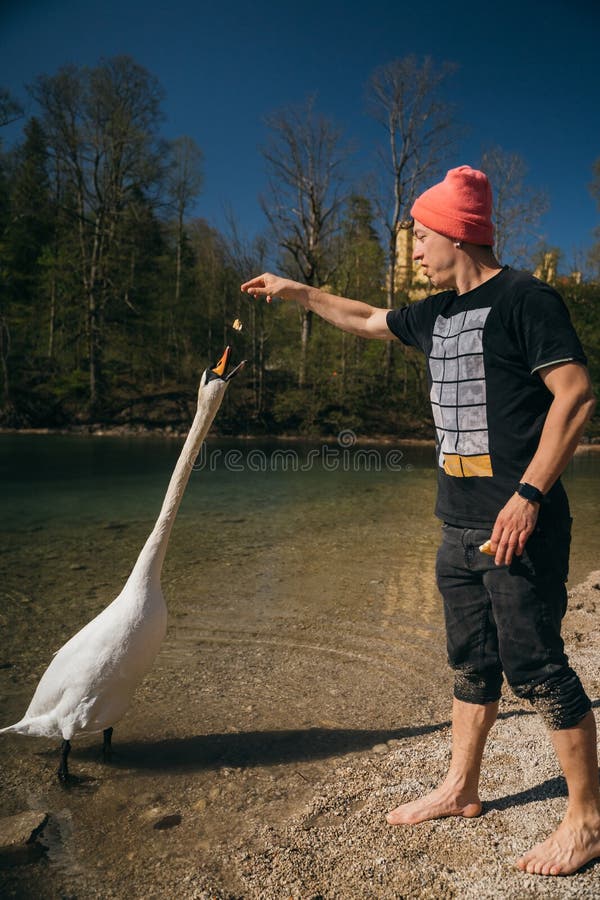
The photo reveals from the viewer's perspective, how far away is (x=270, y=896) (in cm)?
205

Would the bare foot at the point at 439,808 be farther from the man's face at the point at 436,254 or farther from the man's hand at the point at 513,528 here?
the man's face at the point at 436,254

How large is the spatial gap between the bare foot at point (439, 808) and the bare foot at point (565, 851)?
327 millimetres

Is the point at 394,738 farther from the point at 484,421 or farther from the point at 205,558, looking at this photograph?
the point at 205,558

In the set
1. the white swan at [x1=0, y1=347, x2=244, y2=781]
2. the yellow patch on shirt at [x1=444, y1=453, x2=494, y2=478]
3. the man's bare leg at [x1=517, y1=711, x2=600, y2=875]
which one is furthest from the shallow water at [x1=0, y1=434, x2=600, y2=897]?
the yellow patch on shirt at [x1=444, y1=453, x2=494, y2=478]

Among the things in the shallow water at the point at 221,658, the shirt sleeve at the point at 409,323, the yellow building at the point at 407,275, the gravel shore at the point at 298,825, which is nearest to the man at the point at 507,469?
the shirt sleeve at the point at 409,323

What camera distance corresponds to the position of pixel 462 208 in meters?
2.14

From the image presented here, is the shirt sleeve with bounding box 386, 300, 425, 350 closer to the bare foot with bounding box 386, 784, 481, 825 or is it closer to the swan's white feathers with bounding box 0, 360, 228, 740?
the swan's white feathers with bounding box 0, 360, 228, 740

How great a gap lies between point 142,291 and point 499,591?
3371 centimetres

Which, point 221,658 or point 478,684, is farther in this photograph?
point 221,658

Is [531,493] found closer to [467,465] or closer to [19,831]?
[467,465]

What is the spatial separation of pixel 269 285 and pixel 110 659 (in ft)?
6.04

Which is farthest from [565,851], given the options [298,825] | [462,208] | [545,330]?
[462,208]

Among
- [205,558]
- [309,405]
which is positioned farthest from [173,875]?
[309,405]

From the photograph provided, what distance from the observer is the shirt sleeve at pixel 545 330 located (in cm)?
189
